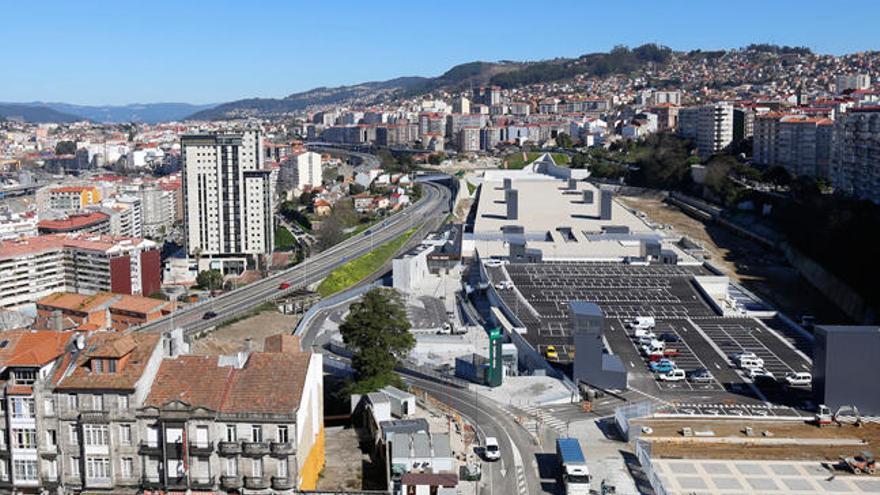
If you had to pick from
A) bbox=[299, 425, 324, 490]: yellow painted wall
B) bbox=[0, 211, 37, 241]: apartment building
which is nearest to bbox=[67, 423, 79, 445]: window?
bbox=[299, 425, 324, 490]: yellow painted wall

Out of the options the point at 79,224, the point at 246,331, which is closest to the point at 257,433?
the point at 246,331

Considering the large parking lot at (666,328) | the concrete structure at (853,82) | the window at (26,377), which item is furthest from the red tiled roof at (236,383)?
the concrete structure at (853,82)

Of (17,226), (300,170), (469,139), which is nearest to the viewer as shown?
(17,226)

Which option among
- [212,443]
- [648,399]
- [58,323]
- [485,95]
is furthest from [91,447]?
[485,95]

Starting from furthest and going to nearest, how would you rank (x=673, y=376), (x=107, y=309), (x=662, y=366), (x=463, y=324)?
1. (x=107, y=309)
2. (x=463, y=324)
3. (x=662, y=366)
4. (x=673, y=376)

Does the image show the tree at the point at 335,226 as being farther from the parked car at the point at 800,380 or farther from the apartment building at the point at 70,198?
the parked car at the point at 800,380

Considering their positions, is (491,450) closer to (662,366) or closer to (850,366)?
(662,366)

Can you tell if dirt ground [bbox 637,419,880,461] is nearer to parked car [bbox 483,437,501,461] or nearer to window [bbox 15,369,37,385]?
parked car [bbox 483,437,501,461]
